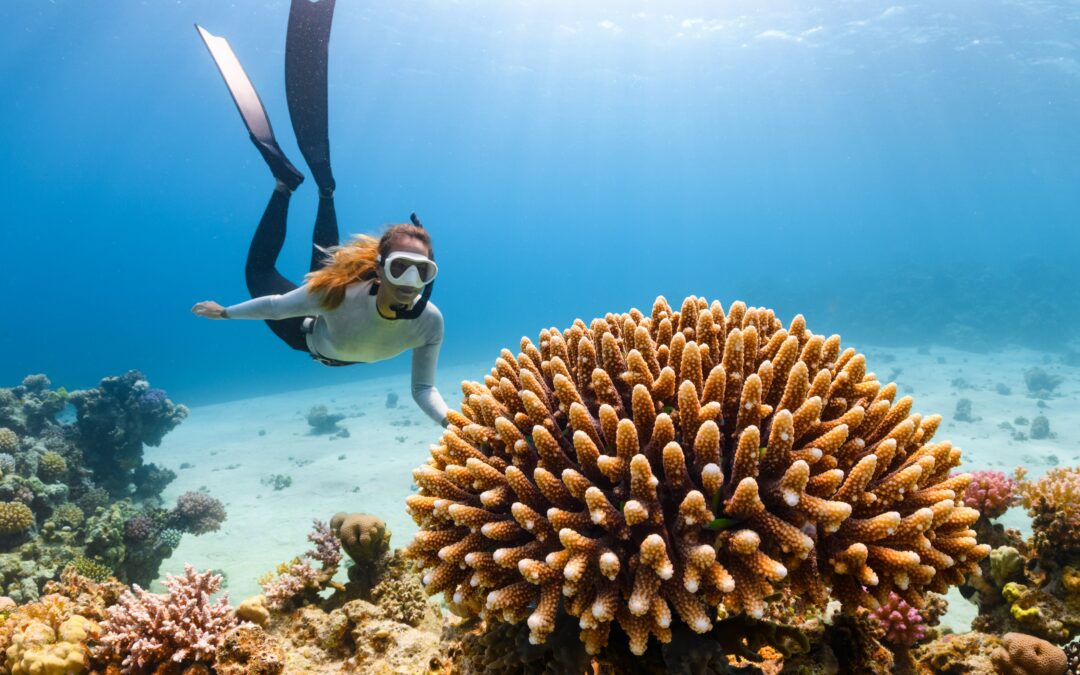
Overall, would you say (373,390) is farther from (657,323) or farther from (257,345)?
(257,345)

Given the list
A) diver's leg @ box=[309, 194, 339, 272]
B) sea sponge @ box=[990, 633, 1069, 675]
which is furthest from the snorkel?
sea sponge @ box=[990, 633, 1069, 675]

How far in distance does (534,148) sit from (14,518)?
4745 inches

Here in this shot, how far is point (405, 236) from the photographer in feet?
15.9

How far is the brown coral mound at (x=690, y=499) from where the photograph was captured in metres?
2.03

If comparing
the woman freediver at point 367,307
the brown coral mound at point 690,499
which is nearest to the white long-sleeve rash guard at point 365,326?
the woman freediver at point 367,307

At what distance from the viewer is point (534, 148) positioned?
118m

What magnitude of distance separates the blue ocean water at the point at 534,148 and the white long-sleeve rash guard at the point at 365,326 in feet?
154

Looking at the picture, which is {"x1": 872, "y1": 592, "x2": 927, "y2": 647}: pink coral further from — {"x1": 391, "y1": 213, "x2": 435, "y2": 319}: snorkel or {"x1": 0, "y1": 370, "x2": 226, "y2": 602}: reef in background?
{"x1": 0, "y1": 370, "x2": 226, "y2": 602}: reef in background

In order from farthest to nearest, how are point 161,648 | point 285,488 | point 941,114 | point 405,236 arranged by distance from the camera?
1. point 941,114
2. point 285,488
3. point 405,236
4. point 161,648

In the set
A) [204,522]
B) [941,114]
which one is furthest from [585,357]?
[941,114]

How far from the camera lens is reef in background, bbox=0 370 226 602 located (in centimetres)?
855

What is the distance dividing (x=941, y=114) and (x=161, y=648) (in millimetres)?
86689

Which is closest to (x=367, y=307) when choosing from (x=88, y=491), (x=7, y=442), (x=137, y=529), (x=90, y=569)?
(x=90, y=569)

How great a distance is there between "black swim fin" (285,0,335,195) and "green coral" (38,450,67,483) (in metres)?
9.84
